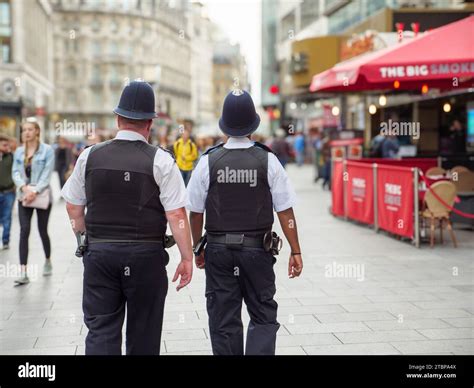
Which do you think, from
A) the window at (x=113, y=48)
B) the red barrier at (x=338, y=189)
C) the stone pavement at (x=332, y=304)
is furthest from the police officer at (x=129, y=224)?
the window at (x=113, y=48)

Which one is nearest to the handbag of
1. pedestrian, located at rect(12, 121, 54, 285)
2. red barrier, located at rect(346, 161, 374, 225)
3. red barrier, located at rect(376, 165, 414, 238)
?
pedestrian, located at rect(12, 121, 54, 285)

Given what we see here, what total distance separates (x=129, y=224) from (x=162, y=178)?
319mm

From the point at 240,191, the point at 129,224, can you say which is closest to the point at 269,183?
the point at 240,191

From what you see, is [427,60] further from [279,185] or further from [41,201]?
[279,185]

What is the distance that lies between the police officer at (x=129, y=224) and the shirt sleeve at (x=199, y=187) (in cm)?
35

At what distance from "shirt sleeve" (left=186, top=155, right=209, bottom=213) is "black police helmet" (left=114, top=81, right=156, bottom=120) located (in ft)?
1.56

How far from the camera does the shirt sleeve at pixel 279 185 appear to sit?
4656mm

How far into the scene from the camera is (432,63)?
10797 mm

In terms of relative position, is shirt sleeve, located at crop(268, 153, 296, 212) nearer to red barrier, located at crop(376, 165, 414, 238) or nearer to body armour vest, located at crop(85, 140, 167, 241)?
body armour vest, located at crop(85, 140, 167, 241)

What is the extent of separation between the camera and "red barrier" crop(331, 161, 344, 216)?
49.1ft
